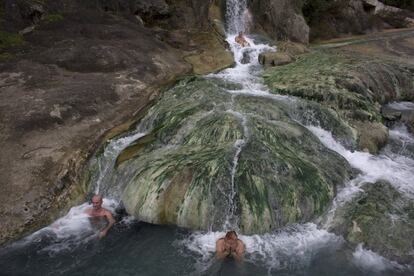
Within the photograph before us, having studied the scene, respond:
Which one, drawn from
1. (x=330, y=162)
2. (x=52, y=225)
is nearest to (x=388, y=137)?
(x=330, y=162)

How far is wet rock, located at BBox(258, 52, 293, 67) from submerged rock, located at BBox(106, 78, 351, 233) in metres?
5.98

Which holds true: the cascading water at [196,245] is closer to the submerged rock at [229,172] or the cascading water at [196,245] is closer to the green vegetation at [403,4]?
the submerged rock at [229,172]

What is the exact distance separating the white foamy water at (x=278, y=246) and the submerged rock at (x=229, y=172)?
0.78 ft

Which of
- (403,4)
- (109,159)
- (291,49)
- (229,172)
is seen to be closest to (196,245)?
(229,172)

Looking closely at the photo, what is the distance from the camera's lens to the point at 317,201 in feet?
29.3

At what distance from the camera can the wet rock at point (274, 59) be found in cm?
1700

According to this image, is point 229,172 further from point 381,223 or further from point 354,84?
point 354,84

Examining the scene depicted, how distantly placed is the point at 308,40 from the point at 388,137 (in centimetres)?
1247

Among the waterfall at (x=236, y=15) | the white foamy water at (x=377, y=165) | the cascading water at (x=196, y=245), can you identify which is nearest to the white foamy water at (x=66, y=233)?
the cascading water at (x=196, y=245)

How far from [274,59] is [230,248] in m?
11.0

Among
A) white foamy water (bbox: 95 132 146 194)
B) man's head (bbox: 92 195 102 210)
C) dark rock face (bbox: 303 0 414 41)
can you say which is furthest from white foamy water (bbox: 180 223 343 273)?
dark rock face (bbox: 303 0 414 41)

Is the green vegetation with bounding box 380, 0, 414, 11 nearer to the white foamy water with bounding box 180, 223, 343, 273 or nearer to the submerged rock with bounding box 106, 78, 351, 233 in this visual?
the submerged rock with bounding box 106, 78, 351, 233

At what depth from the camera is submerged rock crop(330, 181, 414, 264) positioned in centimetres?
793

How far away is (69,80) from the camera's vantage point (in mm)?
13078
